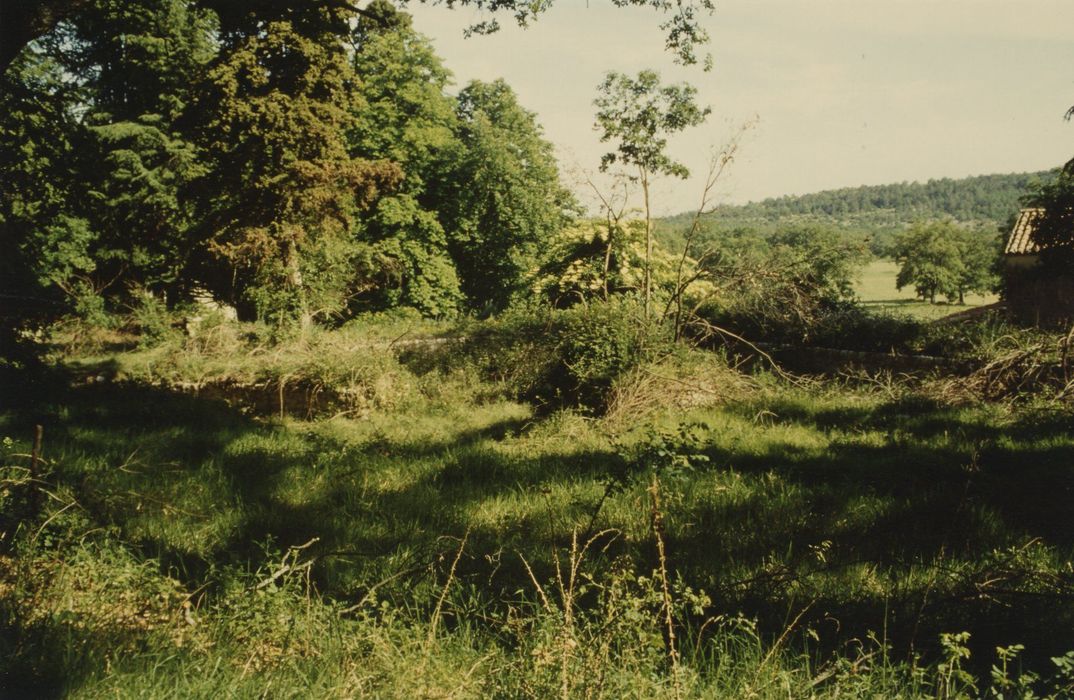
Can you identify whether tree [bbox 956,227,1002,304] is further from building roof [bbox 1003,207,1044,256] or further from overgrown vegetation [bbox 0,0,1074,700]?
overgrown vegetation [bbox 0,0,1074,700]

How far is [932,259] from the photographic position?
52938 mm

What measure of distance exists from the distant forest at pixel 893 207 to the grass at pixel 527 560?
197 feet

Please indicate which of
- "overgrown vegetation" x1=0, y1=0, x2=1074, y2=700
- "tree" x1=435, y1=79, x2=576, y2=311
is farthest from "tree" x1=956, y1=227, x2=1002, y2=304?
"overgrown vegetation" x1=0, y1=0, x2=1074, y2=700

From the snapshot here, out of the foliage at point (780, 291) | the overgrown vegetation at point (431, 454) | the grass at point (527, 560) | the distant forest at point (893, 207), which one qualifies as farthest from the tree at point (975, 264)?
the grass at point (527, 560)

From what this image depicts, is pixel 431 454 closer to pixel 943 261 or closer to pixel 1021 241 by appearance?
pixel 1021 241

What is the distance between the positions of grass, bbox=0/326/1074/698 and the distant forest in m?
60.1

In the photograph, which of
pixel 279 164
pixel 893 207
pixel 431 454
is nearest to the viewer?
pixel 431 454

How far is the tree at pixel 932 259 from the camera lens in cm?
5175

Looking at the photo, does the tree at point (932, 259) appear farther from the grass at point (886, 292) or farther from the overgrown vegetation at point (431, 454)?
the overgrown vegetation at point (431, 454)

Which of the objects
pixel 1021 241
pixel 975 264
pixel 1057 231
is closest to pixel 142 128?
pixel 1057 231

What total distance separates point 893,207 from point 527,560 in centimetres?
8532

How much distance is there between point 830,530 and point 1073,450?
388 centimetres

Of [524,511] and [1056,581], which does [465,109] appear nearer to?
[524,511]

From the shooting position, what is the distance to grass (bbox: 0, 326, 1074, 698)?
8.15 ft
